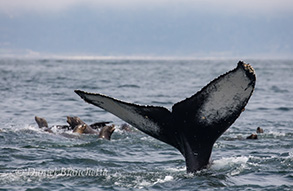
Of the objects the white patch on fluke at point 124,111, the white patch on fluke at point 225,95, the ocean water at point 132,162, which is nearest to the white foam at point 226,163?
the ocean water at point 132,162

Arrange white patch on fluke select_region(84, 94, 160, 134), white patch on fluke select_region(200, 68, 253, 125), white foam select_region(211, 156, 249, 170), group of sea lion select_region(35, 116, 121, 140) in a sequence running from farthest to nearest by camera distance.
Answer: group of sea lion select_region(35, 116, 121, 140), white foam select_region(211, 156, 249, 170), white patch on fluke select_region(84, 94, 160, 134), white patch on fluke select_region(200, 68, 253, 125)

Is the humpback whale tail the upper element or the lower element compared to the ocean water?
upper

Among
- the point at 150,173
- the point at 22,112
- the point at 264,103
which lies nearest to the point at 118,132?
the point at 150,173

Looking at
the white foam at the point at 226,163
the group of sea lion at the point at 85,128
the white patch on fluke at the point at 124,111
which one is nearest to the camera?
the white patch on fluke at the point at 124,111

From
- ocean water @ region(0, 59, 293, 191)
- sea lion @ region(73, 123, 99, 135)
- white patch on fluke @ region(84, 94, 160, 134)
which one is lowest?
ocean water @ region(0, 59, 293, 191)

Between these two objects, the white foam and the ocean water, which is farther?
the white foam

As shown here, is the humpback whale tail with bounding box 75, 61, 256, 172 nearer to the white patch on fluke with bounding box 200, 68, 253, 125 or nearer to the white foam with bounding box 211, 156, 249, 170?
the white patch on fluke with bounding box 200, 68, 253, 125

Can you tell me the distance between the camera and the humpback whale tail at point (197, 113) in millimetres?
5805

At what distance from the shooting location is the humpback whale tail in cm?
580

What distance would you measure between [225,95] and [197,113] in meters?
0.41

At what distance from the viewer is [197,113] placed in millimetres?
6152

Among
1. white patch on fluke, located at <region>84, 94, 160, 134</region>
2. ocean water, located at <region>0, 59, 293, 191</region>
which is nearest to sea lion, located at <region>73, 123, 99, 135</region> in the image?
ocean water, located at <region>0, 59, 293, 191</region>

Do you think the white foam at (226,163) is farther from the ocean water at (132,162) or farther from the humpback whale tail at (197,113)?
the humpback whale tail at (197,113)

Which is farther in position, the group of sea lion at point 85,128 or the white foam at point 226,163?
the group of sea lion at point 85,128
